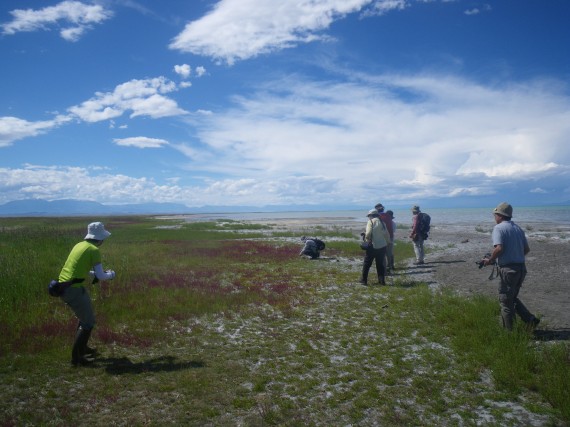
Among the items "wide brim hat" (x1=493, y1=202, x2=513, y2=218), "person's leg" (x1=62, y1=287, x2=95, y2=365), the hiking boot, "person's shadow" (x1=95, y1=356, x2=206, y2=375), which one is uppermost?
"wide brim hat" (x1=493, y1=202, x2=513, y2=218)

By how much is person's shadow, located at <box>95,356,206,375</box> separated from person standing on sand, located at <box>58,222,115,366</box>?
420mm

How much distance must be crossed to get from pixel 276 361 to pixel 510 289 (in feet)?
17.8

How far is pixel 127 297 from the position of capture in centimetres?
1303

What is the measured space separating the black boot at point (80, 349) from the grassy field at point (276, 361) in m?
0.28

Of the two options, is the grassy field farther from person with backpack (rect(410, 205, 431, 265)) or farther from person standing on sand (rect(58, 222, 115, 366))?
person with backpack (rect(410, 205, 431, 265))

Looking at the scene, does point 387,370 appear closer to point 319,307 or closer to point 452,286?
point 319,307

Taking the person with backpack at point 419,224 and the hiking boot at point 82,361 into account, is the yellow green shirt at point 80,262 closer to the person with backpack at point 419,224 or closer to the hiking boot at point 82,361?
the hiking boot at point 82,361

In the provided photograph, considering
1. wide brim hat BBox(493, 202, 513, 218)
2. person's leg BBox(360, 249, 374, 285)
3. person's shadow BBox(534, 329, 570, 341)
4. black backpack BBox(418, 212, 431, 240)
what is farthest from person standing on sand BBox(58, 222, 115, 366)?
black backpack BBox(418, 212, 431, 240)

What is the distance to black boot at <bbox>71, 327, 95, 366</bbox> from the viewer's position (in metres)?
7.46

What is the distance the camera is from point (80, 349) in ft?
24.8

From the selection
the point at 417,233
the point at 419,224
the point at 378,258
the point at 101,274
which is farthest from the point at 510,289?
the point at 417,233

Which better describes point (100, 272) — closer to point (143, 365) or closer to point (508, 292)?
point (143, 365)

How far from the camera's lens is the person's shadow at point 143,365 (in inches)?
288

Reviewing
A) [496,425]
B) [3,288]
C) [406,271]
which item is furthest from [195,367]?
[406,271]
